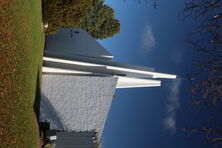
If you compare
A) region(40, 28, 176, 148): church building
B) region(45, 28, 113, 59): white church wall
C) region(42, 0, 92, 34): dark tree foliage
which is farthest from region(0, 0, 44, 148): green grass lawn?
region(45, 28, 113, 59): white church wall

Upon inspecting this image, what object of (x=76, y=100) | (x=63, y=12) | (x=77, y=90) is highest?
(x=63, y=12)

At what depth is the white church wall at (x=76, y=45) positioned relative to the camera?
18.9 meters

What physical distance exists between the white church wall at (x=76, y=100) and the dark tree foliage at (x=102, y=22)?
24.4m

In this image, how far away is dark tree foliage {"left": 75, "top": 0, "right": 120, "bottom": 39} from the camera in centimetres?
3850

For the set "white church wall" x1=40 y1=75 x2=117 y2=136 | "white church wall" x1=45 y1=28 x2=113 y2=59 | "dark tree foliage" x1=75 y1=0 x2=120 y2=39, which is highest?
"dark tree foliage" x1=75 y1=0 x2=120 y2=39

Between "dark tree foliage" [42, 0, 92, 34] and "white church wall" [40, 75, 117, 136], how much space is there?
3.77 meters

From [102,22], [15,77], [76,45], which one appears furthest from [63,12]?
[102,22]

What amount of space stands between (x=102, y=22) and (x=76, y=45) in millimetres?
20468

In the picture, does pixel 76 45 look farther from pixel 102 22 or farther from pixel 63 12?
pixel 102 22

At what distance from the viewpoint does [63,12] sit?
16.2 m

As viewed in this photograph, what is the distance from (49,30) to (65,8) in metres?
2.04

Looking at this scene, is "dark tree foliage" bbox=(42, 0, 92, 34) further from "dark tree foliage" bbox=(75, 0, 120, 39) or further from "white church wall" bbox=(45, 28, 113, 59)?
"dark tree foliage" bbox=(75, 0, 120, 39)

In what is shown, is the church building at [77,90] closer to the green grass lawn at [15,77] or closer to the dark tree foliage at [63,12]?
the dark tree foliage at [63,12]

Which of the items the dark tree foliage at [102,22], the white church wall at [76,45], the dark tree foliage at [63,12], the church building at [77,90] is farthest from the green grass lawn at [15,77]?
the dark tree foliage at [102,22]
